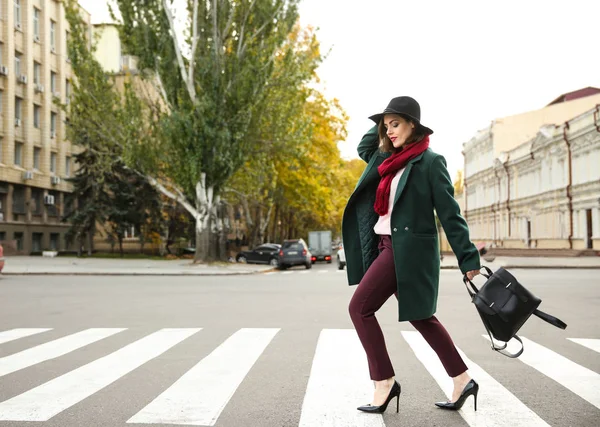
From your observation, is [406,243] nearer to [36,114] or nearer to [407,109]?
[407,109]

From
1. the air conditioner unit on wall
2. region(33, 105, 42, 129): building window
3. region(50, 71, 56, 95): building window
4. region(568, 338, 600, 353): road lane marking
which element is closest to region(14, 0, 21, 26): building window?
region(50, 71, 56, 95): building window

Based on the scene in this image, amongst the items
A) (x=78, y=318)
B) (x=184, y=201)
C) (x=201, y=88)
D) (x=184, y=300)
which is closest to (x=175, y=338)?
(x=78, y=318)

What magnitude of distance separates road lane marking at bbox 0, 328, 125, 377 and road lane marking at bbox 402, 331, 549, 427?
366 cm

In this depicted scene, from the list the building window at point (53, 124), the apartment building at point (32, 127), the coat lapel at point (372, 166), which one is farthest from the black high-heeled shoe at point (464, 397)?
the building window at point (53, 124)

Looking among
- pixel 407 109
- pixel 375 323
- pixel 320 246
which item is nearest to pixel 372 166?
pixel 407 109

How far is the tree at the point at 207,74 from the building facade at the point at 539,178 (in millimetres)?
21422

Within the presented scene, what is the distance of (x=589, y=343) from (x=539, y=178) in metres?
45.1

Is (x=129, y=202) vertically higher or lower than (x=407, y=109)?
higher

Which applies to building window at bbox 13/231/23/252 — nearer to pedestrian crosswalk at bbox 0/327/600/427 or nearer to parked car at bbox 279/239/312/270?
parked car at bbox 279/239/312/270

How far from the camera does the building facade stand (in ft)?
136

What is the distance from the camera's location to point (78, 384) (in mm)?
5449

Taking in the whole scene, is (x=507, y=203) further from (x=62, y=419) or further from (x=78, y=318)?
(x=62, y=419)

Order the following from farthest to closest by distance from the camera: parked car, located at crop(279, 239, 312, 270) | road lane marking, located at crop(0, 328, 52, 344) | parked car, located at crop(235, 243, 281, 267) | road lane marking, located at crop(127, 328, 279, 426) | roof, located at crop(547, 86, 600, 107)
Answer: roof, located at crop(547, 86, 600, 107) < parked car, located at crop(235, 243, 281, 267) < parked car, located at crop(279, 239, 312, 270) < road lane marking, located at crop(0, 328, 52, 344) < road lane marking, located at crop(127, 328, 279, 426)

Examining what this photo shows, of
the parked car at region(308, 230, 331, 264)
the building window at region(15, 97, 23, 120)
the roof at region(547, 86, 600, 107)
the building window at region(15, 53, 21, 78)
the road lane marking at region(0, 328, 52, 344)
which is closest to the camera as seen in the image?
the road lane marking at region(0, 328, 52, 344)
